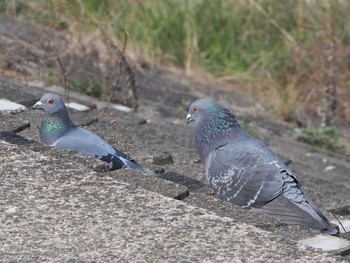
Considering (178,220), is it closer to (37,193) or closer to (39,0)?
(37,193)

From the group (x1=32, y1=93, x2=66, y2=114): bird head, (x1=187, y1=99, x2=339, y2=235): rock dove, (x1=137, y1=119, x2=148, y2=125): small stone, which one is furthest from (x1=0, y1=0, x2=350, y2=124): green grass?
(x1=187, y1=99, x2=339, y2=235): rock dove

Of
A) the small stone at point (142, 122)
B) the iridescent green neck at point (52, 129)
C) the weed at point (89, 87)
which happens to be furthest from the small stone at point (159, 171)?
the weed at point (89, 87)

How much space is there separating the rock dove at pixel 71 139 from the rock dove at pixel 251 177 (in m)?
0.36

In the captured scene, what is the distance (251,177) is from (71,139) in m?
0.86

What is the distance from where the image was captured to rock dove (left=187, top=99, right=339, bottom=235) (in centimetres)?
492

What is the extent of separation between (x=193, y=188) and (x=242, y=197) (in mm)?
228

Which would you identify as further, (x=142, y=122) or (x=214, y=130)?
(x=142, y=122)

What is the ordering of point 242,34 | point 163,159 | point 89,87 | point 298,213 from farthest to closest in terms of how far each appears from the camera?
1. point 242,34
2. point 89,87
3. point 163,159
4. point 298,213

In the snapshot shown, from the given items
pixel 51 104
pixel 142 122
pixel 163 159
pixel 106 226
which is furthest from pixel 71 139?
pixel 142 122

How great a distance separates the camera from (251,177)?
5.14m

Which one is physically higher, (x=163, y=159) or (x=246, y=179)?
(x=246, y=179)

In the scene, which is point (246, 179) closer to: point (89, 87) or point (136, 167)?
point (136, 167)

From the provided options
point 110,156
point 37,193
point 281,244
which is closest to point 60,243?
point 37,193

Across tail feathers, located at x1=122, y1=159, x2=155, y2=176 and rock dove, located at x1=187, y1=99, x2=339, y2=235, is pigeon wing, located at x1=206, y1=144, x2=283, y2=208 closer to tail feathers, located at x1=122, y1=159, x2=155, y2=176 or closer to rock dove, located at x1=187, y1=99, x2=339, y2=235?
rock dove, located at x1=187, y1=99, x2=339, y2=235
